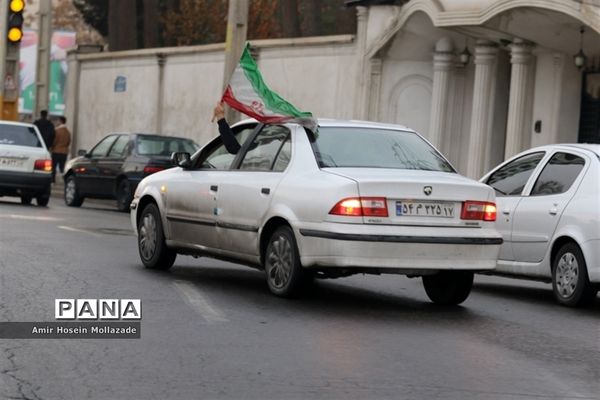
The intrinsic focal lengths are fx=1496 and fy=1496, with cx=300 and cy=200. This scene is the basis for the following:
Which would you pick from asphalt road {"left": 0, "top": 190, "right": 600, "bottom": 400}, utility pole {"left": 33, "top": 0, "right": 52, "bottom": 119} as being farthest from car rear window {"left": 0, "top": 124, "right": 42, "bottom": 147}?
asphalt road {"left": 0, "top": 190, "right": 600, "bottom": 400}

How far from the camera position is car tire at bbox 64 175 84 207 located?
93.2 ft

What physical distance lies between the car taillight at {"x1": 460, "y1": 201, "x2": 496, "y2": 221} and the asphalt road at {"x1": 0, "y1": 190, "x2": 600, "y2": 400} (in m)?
0.77

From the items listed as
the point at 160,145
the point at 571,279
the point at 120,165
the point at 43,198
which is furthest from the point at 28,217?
the point at 571,279

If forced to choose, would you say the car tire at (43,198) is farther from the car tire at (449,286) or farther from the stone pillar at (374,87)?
the car tire at (449,286)

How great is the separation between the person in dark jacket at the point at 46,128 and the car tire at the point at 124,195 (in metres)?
8.29

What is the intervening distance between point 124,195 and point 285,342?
17.7m

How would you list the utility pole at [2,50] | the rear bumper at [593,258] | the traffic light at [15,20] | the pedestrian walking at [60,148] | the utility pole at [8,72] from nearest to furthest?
the rear bumper at [593,258]
the traffic light at [15,20]
the utility pole at [8,72]
the utility pole at [2,50]
the pedestrian walking at [60,148]

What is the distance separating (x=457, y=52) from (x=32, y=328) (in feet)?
72.7

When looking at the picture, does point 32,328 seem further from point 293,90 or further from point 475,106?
point 293,90

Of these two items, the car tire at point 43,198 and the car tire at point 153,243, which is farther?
the car tire at point 43,198

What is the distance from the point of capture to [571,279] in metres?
12.7

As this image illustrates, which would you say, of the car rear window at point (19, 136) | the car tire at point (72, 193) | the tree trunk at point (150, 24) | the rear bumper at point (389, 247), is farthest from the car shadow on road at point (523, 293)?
the tree trunk at point (150, 24)

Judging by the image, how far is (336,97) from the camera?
32.3m

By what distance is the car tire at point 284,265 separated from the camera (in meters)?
11.3
